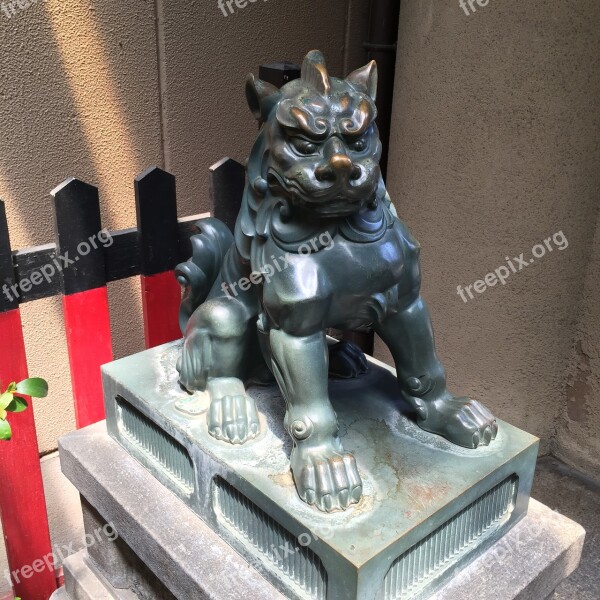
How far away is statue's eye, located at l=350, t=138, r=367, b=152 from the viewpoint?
1025 millimetres

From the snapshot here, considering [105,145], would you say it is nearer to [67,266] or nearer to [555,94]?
[67,266]

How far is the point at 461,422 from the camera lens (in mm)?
1210

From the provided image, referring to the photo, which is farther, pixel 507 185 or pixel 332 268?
pixel 507 185

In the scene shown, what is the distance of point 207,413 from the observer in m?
1.28

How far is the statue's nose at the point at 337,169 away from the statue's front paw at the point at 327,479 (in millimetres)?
455

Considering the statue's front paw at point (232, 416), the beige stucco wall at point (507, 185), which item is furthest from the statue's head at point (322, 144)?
the beige stucco wall at point (507, 185)

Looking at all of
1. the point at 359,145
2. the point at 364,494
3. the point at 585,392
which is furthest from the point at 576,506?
the point at 359,145

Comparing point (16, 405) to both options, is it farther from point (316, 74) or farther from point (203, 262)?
point (316, 74)

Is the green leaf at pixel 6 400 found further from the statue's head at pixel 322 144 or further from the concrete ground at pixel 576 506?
the concrete ground at pixel 576 506

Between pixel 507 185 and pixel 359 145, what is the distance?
3.97 feet

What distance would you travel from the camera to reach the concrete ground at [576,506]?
1833 millimetres

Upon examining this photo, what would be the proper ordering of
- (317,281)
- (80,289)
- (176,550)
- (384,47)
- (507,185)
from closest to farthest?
1. (317,281)
2. (176,550)
3. (80,289)
4. (507,185)
5. (384,47)

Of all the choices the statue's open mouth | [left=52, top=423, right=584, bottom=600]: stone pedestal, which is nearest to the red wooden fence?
[left=52, top=423, right=584, bottom=600]: stone pedestal

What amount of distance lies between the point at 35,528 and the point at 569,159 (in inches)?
74.0
